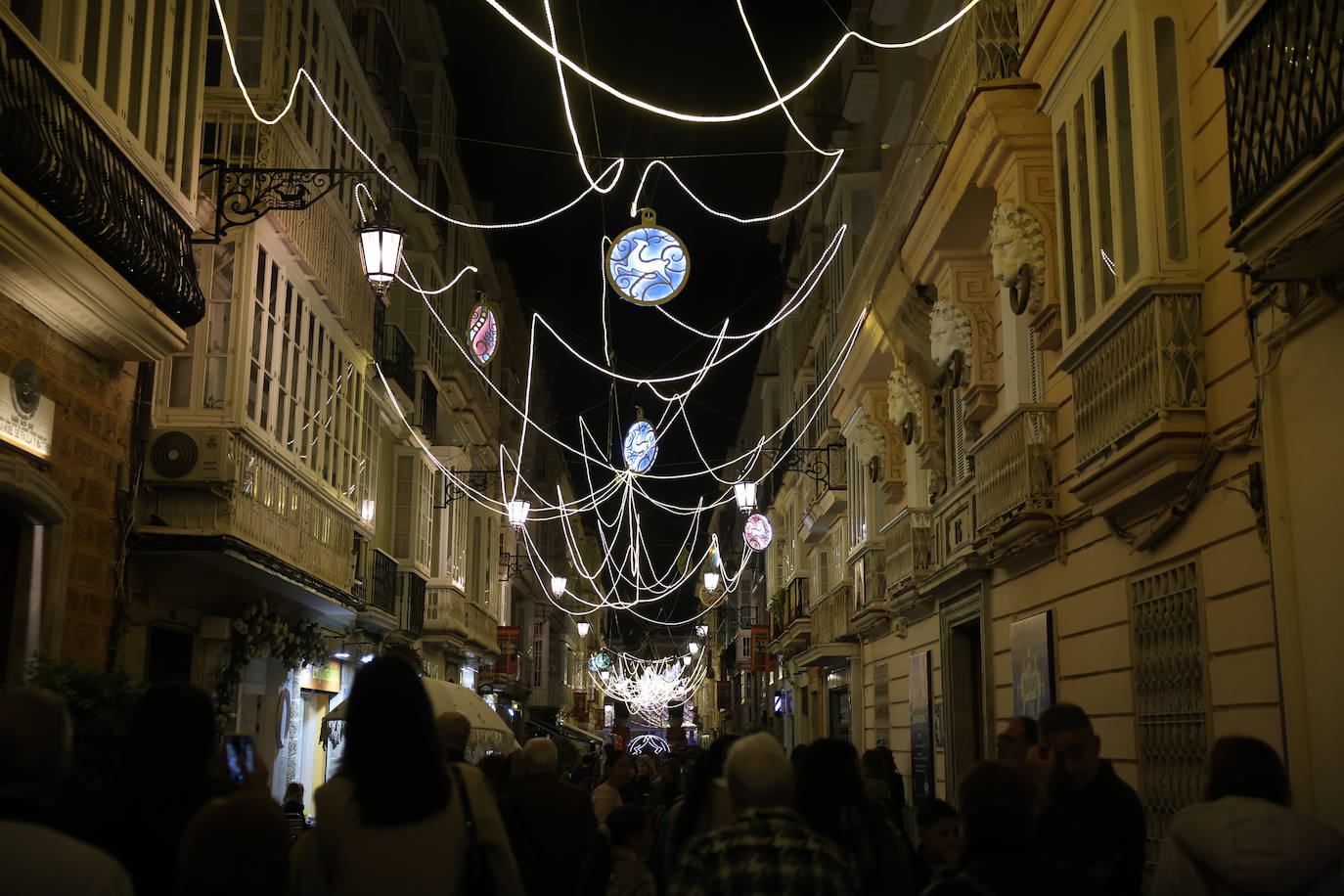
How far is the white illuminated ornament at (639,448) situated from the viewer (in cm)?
2220

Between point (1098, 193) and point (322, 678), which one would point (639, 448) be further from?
point (1098, 193)

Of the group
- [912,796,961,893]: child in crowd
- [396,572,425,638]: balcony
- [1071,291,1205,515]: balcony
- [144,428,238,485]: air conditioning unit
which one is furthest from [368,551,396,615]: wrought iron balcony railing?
[912,796,961,893]: child in crowd

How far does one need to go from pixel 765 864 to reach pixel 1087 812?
2352 millimetres

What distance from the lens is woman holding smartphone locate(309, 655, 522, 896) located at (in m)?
4.21

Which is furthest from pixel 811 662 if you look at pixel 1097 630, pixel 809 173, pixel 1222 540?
pixel 1222 540

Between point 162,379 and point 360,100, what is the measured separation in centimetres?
866

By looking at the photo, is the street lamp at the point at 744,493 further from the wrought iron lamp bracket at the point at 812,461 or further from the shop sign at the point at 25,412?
the shop sign at the point at 25,412

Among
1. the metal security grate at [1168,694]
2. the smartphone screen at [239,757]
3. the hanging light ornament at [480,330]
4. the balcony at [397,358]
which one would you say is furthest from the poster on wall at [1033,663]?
the hanging light ornament at [480,330]

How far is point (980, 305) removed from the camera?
15.0 metres

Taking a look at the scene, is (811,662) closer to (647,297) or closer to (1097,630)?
(647,297)

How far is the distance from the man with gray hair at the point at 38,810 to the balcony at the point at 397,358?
1945 cm

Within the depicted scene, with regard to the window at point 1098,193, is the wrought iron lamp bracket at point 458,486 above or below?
above

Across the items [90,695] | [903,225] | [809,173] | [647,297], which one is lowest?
[90,695]

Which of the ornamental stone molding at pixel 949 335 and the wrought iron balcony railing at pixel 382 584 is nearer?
the ornamental stone molding at pixel 949 335
